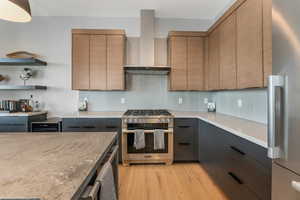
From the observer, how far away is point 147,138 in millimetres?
3121

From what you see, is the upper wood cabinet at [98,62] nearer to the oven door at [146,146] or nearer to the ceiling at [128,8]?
the ceiling at [128,8]

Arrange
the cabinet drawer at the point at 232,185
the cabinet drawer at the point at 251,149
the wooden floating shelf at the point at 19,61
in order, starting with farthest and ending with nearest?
1. the wooden floating shelf at the point at 19,61
2. the cabinet drawer at the point at 232,185
3. the cabinet drawer at the point at 251,149


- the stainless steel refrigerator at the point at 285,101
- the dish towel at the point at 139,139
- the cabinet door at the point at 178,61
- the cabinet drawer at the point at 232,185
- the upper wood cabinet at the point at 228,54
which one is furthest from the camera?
the cabinet door at the point at 178,61

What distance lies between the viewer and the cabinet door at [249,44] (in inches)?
71.9

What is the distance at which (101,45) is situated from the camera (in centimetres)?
338

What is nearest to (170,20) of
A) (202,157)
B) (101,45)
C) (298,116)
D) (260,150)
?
(101,45)

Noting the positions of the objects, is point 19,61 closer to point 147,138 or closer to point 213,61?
point 147,138

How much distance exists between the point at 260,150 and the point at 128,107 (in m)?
2.76

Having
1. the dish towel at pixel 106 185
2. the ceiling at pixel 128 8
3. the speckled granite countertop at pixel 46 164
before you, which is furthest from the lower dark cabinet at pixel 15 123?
the dish towel at pixel 106 185

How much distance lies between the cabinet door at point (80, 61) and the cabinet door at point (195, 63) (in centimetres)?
189

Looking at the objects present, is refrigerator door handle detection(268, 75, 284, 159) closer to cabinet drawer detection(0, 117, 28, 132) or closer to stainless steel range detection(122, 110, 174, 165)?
stainless steel range detection(122, 110, 174, 165)

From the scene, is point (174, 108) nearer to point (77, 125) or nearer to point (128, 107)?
point (128, 107)

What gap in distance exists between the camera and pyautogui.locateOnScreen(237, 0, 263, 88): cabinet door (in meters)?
1.83

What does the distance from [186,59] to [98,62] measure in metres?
1.64
